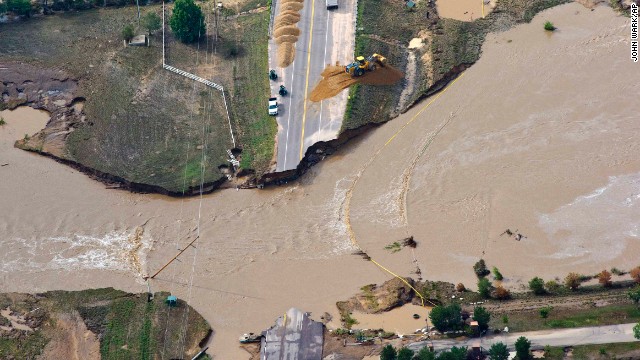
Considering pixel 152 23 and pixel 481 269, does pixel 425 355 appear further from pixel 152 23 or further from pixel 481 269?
pixel 152 23

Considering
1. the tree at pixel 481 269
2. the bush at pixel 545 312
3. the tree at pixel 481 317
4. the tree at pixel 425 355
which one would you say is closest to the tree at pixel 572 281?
the bush at pixel 545 312

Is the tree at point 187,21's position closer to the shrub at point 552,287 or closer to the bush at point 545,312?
the shrub at point 552,287

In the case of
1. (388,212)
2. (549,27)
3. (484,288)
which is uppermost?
(549,27)

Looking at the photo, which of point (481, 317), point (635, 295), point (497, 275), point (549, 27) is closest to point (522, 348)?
Answer: point (481, 317)

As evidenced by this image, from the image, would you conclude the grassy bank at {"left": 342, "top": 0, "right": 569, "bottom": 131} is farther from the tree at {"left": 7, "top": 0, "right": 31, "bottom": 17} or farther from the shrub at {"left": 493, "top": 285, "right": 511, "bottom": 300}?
the tree at {"left": 7, "top": 0, "right": 31, "bottom": 17}

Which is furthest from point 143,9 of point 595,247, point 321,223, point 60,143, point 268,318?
point 595,247

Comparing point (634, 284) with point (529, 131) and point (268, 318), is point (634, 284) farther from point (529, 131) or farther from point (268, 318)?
point (268, 318)
